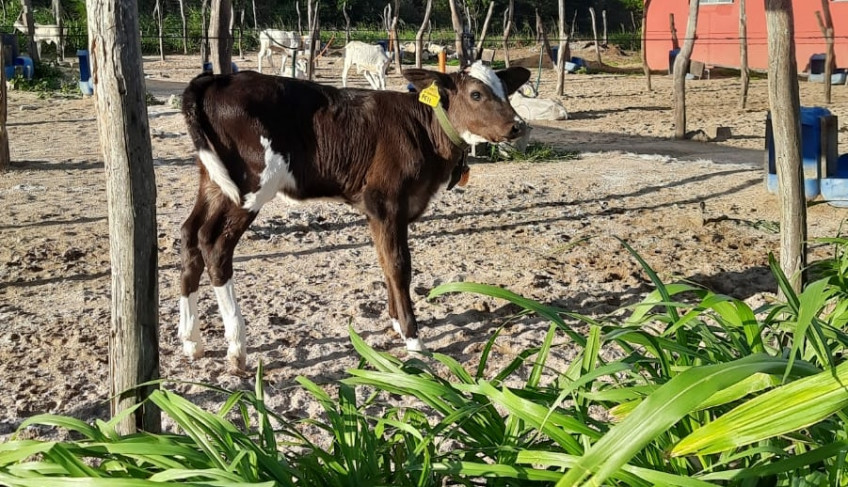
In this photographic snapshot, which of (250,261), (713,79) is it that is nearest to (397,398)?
(250,261)

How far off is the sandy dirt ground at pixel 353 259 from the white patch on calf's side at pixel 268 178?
708mm

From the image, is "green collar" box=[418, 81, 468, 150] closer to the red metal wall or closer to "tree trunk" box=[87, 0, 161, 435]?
"tree trunk" box=[87, 0, 161, 435]

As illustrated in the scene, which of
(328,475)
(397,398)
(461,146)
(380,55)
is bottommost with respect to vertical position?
(397,398)

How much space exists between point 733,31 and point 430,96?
20.5 meters

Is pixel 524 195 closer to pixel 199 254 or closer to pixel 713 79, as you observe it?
pixel 199 254

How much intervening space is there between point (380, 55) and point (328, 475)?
17.8 m

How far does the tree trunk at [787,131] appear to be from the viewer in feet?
12.9

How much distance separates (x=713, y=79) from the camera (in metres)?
21.5

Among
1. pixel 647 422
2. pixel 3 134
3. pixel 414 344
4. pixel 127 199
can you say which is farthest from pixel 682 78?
pixel 647 422

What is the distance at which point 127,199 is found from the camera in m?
2.58

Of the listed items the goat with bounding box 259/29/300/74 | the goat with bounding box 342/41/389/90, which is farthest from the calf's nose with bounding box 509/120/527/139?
the goat with bounding box 259/29/300/74

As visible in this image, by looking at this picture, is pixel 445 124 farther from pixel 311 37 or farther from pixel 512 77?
pixel 311 37

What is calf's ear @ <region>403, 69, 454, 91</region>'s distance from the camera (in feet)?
15.3

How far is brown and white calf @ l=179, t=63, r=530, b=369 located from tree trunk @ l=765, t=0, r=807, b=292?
4.10 feet
